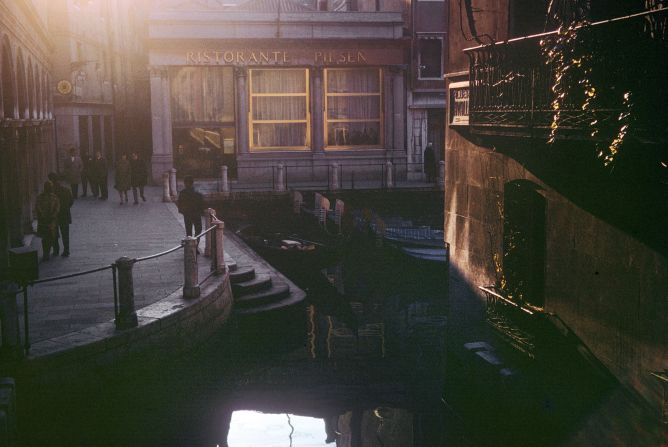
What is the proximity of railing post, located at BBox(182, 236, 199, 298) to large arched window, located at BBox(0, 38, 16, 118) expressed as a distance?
7.97 m

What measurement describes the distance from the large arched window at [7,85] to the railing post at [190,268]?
797 cm

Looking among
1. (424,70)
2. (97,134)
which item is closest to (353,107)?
(424,70)

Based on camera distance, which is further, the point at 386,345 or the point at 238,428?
the point at 386,345

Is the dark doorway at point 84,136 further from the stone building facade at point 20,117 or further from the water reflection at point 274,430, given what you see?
the water reflection at point 274,430

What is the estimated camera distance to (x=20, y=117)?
2189 centimetres

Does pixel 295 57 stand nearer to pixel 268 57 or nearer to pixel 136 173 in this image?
pixel 268 57

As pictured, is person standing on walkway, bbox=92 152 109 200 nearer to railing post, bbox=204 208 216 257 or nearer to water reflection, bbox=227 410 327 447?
railing post, bbox=204 208 216 257

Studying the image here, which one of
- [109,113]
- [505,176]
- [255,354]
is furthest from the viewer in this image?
[109,113]

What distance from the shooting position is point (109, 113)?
4384 cm

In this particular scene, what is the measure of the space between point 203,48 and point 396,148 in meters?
8.60

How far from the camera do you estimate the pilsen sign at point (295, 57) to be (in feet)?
102

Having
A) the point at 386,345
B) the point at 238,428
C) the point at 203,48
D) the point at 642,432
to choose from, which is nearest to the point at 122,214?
the point at 203,48

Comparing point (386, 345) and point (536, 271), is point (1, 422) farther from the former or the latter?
point (386, 345)

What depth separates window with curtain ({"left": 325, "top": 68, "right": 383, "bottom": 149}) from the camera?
106 feet
